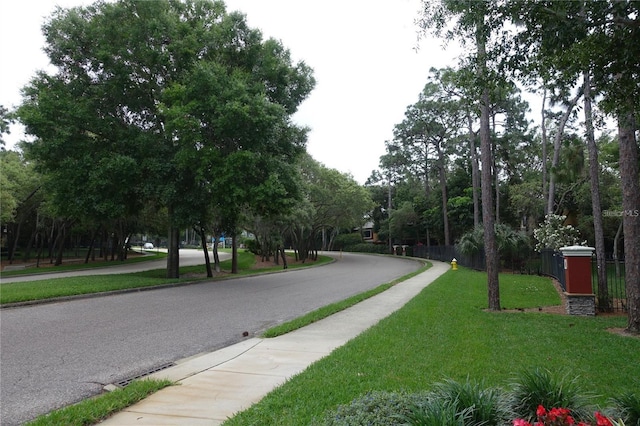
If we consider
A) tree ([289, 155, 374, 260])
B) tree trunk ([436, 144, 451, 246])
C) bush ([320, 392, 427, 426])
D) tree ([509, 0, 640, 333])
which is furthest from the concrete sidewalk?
tree trunk ([436, 144, 451, 246])

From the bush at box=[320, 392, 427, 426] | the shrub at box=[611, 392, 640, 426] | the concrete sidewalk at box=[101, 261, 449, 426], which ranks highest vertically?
the shrub at box=[611, 392, 640, 426]

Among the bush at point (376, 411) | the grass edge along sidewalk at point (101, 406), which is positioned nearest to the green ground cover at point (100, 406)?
the grass edge along sidewalk at point (101, 406)

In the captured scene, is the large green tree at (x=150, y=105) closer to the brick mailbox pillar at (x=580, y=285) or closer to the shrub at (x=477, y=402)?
the brick mailbox pillar at (x=580, y=285)

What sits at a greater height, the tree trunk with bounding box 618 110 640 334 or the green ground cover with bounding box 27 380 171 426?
the tree trunk with bounding box 618 110 640 334

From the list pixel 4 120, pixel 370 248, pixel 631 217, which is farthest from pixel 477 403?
pixel 370 248

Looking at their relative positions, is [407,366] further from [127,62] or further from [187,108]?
[127,62]

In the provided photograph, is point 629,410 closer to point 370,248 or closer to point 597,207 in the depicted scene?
point 597,207

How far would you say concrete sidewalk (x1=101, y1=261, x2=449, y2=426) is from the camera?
4.48 metres

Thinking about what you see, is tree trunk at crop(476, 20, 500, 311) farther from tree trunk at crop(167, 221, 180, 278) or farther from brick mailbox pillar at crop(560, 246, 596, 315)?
tree trunk at crop(167, 221, 180, 278)

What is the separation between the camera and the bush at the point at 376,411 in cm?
344

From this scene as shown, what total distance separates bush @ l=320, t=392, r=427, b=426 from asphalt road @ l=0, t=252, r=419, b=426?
3380 millimetres

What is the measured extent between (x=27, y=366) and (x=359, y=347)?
5012mm

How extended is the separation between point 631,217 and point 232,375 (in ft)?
27.5

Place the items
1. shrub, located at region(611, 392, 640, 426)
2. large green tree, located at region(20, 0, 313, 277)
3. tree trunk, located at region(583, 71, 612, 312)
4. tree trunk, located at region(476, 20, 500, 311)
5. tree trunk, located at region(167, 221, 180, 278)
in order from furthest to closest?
tree trunk, located at region(167, 221, 180, 278) < large green tree, located at region(20, 0, 313, 277) < tree trunk, located at region(583, 71, 612, 312) < tree trunk, located at region(476, 20, 500, 311) < shrub, located at region(611, 392, 640, 426)
